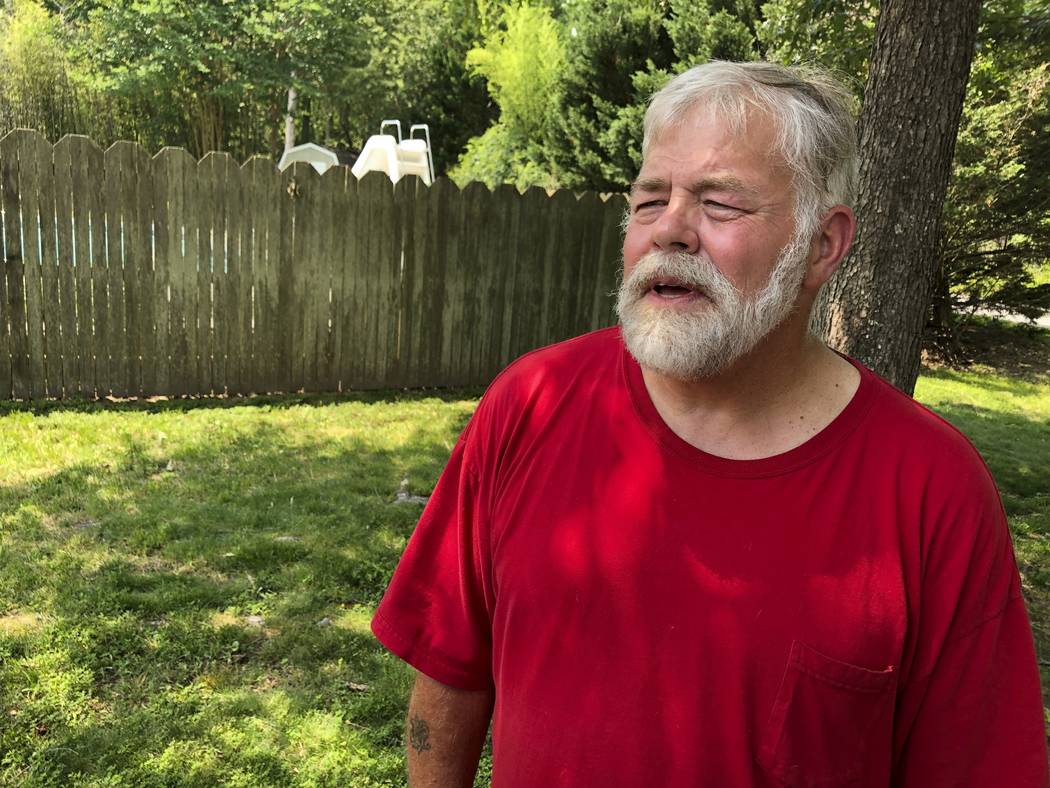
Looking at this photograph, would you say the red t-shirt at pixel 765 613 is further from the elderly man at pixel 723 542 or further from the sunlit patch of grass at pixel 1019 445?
the sunlit patch of grass at pixel 1019 445

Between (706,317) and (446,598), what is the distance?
2.44 ft

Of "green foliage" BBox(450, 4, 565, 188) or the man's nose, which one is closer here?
the man's nose

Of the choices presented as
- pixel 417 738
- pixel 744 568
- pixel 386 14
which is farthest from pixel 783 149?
pixel 386 14

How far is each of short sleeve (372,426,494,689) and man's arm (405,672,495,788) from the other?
0.04 meters

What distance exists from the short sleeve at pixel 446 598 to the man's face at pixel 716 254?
1.51 feet

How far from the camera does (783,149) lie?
147cm

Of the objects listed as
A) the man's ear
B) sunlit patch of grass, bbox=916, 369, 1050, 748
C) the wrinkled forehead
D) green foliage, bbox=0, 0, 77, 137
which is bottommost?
sunlit patch of grass, bbox=916, 369, 1050, 748

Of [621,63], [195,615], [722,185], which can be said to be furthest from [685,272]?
[621,63]

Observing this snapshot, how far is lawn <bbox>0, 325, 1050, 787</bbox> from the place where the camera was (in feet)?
9.37

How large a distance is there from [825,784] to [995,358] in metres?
13.2

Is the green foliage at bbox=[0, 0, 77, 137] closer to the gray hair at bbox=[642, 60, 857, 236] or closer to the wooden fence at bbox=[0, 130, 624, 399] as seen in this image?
the wooden fence at bbox=[0, 130, 624, 399]

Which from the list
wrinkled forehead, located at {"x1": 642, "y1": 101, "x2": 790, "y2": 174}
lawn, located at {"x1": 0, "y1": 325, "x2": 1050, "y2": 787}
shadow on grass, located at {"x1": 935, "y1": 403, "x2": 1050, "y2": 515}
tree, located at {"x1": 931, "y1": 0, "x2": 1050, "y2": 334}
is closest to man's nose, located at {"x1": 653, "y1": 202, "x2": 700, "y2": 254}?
wrinkled forehead, located at {"x1": 642, "y1": 101, "x2": 790, "y2": 174}

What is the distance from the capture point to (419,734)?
5.55 ft

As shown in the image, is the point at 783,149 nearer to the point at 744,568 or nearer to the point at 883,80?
the point at 744,568
